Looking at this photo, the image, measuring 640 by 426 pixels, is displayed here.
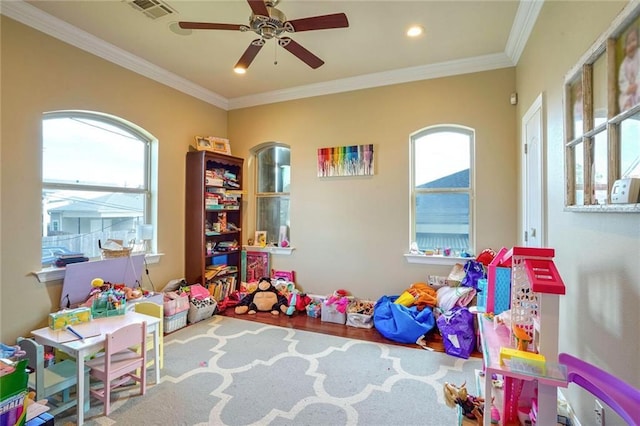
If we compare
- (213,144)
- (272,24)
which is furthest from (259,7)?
(213,144)

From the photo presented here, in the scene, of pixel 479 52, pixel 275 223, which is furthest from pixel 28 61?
pixel 479 52

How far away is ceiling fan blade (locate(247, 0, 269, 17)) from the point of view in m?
1.92

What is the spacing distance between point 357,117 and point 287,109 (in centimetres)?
105

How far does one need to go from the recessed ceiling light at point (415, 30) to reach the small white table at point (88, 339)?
3266mm

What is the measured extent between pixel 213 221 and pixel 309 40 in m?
2.67

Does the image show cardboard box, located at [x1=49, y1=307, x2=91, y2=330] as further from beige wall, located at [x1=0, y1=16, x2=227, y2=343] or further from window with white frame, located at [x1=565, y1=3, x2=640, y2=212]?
window with white frame, located at [x1=565, y1=3, x2=640, y2=212]

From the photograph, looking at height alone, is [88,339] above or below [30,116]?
below

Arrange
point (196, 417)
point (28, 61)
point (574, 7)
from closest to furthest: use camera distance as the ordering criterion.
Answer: point (574, 7) → point (196, 417) → point (28, 61)

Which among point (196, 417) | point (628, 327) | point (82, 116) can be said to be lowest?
point (196, 417)

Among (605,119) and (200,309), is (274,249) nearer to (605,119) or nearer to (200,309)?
(200,309)

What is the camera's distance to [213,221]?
4355 mm

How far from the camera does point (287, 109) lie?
432 centimetres

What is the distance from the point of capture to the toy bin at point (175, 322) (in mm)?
3254

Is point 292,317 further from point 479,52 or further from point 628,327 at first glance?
point 479,52
